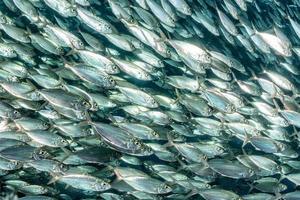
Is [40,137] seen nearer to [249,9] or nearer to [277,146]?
[277,146]

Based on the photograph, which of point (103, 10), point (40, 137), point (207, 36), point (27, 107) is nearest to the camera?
point (40, 137)

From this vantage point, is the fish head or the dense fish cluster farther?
the fish head

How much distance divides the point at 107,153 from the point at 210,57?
2.21m

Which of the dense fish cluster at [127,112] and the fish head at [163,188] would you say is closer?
the dense fish cluster at [127,112]

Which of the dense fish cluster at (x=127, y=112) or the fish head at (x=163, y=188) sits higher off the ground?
→ the dense fish cluster at (x=127, y=112)

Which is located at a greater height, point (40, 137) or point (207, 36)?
point (207, 36)

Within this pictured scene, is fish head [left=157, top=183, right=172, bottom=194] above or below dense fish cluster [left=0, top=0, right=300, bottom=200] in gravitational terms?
below

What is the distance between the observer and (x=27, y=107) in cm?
605

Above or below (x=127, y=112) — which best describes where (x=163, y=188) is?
below

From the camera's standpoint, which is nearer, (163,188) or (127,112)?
(163,188)

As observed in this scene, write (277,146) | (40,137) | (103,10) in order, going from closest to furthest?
(40,137), (277,146), (103,10)

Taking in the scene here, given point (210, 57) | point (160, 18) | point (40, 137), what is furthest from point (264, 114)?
point (40, 137)

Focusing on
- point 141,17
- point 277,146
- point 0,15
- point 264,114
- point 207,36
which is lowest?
point 277,146

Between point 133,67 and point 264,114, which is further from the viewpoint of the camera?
point 264,114
